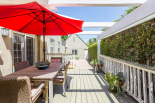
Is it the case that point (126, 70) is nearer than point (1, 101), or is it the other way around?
point (1, 101)

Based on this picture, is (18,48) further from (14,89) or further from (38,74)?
(14,89)

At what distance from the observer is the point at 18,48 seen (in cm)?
377

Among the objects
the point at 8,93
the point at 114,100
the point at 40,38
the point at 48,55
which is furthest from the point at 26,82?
the point at 48,55

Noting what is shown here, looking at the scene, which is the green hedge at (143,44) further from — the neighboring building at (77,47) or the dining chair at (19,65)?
the neighboring building at (77,47)

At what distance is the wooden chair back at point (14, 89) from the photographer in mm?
1235

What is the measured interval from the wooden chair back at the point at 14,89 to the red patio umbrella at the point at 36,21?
121 centimetres

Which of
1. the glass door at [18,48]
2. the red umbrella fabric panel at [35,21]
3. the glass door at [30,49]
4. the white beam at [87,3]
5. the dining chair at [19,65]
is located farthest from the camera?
the glass door at [30,49]

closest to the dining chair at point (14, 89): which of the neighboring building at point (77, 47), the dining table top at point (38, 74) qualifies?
the dining table top at point (38, 74)

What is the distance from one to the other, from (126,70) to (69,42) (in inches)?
598

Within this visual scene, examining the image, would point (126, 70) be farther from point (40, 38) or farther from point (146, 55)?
point (40, 38)

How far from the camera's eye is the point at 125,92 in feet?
9.11

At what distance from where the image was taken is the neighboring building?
1678 cm

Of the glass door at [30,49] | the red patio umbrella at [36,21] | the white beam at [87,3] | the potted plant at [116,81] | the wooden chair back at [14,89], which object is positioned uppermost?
the white beam at [87,3]

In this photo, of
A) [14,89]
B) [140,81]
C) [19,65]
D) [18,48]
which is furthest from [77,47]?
[14,89]
